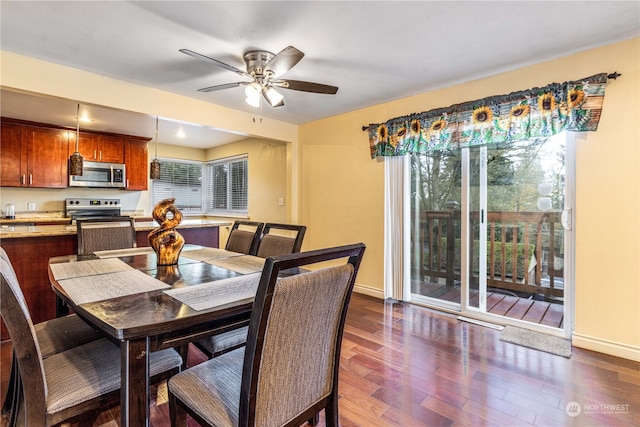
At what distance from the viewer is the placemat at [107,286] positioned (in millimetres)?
1285

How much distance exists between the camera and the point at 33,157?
425 cm

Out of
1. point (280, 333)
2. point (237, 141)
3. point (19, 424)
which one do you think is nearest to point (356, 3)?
Answer: point (280, 333)

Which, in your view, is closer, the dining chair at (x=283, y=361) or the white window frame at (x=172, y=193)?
the dining chair at (x=283, y=361)

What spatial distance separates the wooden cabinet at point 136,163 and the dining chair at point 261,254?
3.76 metres

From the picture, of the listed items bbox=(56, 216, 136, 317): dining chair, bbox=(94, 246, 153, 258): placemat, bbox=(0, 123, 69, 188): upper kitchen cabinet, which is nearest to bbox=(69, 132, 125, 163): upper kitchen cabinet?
bbox=(0, 123, 69, 188): upper kitchen cabinet

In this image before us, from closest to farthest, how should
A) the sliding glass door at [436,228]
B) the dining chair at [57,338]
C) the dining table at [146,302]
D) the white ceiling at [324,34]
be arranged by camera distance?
the dining table at [146,302] < the dining chair at [57,338] < the white ceiling at [324,34] < the sliding glass door at [436,228]

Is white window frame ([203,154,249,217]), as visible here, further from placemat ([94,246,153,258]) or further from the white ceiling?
placemat ([94,246,153,258])

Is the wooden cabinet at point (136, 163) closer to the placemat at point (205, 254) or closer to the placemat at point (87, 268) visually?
the placemat at point (205, 254)

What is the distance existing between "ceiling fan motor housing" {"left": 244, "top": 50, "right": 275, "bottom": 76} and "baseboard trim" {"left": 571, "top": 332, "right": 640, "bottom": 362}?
122 inches

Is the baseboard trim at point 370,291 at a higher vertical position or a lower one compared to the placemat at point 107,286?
lower

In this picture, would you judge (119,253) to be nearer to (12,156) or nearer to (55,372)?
(55,372)

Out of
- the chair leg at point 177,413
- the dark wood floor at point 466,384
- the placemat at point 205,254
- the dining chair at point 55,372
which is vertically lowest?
the dark wood floor at point 466,384

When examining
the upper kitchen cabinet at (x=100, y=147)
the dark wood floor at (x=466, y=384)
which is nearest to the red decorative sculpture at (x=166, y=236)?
the dark wood floor at (x=466, y=384)

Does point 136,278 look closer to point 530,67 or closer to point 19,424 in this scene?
point 19,424
